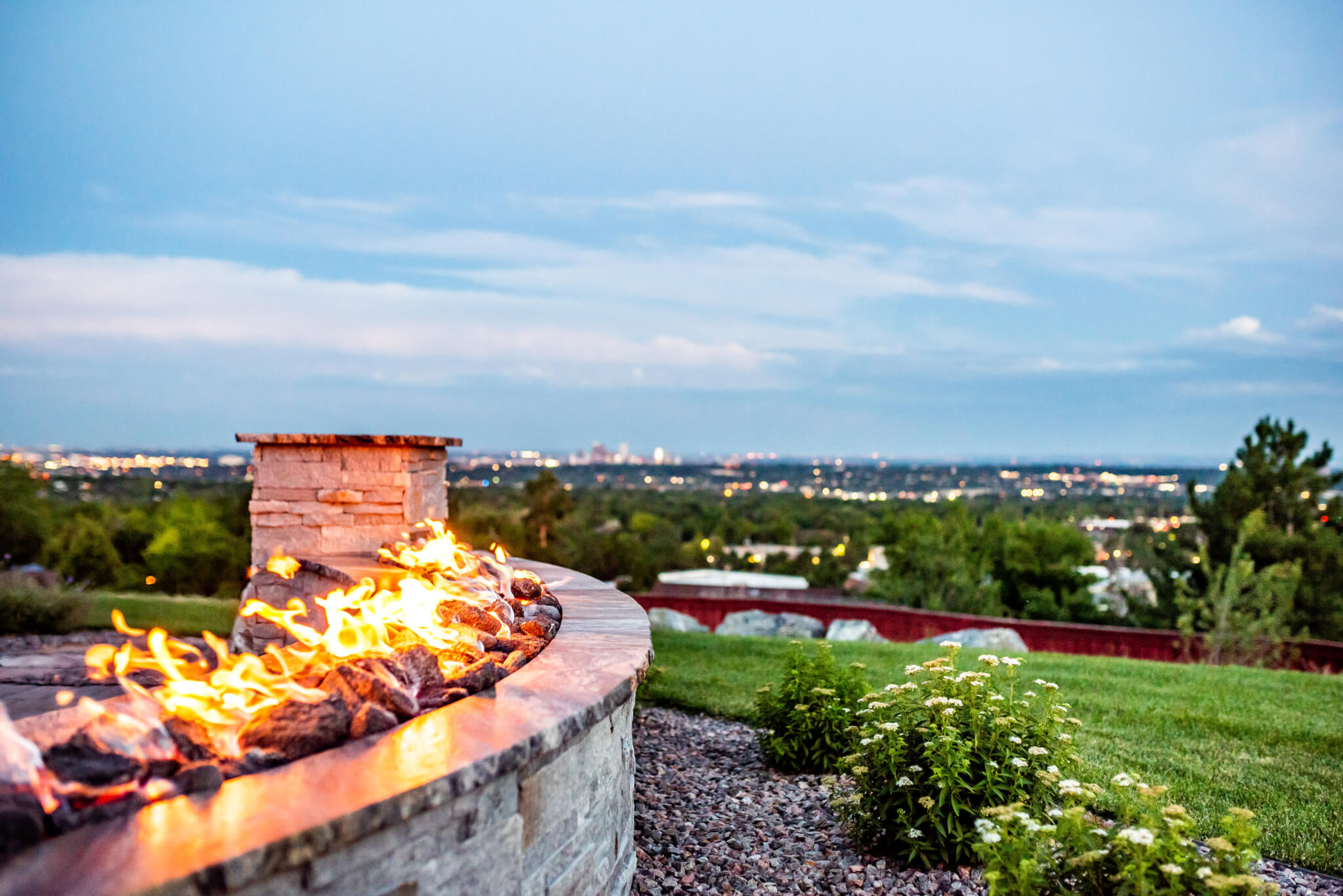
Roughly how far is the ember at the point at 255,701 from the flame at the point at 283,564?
166 centimetres

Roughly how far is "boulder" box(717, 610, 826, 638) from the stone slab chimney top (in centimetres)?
835

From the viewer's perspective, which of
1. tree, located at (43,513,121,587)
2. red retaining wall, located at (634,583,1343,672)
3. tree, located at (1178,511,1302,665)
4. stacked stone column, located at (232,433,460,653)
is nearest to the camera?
stacked stone column, located at (232,433,460,653)

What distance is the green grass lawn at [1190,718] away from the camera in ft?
13.5

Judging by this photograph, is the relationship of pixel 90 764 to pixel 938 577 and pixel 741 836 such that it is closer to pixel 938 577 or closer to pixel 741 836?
pixel 741 836

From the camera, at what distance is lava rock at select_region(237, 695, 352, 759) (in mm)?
1944

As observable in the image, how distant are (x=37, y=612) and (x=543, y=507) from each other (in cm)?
2108

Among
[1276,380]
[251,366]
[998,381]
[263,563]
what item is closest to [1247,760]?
[263,563]

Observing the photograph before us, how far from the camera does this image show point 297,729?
6.46ft

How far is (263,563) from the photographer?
220 inches

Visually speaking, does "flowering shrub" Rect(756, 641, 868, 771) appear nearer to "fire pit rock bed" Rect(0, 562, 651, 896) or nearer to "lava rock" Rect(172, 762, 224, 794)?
"fire pit rock bed" Rect(0, 562, 651, 896)

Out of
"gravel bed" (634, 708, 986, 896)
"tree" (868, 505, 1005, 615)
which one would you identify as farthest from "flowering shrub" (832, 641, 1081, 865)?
"tree" (868, 505, 1005, 615)

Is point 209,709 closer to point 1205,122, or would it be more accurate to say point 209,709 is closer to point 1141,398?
point 1205,122

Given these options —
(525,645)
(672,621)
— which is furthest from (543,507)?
(525,645)

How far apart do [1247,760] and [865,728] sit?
3.39 meters
